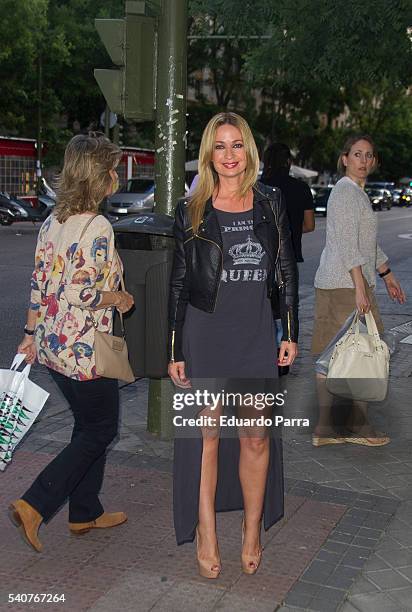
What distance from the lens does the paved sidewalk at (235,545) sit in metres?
3.53

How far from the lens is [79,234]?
373 cm

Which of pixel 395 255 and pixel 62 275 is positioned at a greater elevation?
pixel 62 275

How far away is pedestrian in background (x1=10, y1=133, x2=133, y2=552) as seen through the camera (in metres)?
3.75

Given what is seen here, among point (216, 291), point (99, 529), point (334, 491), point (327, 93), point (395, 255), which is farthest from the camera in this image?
point (327, 93)

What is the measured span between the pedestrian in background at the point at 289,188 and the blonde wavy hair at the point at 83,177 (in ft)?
11.0

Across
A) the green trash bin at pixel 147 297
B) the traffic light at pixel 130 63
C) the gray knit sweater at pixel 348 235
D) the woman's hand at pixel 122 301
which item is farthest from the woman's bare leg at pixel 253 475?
the traffic light at pixel 130 63

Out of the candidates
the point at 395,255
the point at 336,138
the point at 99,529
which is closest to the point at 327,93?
the point at 336,138

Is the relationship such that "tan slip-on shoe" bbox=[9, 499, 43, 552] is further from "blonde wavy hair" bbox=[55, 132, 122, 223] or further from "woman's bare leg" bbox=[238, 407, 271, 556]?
"blonde wavy hair" bbox=[55, 132, 122, 223]

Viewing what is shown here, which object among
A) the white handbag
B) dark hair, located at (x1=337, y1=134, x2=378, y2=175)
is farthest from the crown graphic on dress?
dark hair, located at (x1=337, y1=134, x2=378, y2=175)

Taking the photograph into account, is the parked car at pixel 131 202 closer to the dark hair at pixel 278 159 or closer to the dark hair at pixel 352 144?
the dark hair at pixel 278 159

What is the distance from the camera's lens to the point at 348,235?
17.4 ft

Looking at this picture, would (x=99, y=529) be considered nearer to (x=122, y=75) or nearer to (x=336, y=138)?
(x=122, y=75)

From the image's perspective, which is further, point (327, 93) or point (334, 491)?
point (327, 93)

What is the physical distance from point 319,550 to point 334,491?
773 millimetres
